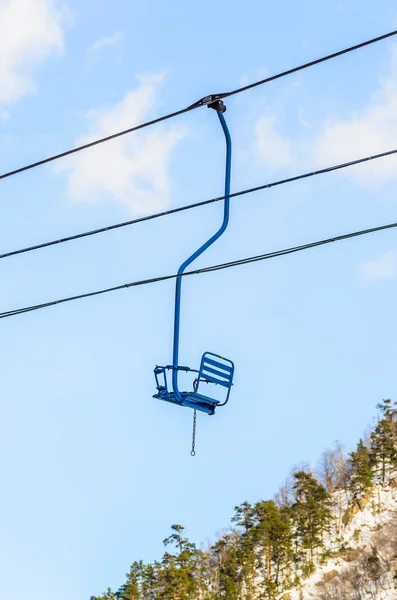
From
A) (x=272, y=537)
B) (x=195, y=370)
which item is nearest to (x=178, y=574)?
(x=272, y=537)

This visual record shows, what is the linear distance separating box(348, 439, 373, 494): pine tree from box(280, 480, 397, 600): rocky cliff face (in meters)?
2.09

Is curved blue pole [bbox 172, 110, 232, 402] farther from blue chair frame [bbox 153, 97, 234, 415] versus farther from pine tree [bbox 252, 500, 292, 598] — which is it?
pine tree [bbox 252, 500, 292, 598]

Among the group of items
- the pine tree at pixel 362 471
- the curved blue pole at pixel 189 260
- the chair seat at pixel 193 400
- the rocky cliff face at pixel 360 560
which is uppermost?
the pine tree at pixel 362 471

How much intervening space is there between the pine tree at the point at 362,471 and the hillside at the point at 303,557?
0.48 ft

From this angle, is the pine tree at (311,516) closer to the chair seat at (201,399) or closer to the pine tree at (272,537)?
the pine tree at (272,537)

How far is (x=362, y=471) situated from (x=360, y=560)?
10.3 m

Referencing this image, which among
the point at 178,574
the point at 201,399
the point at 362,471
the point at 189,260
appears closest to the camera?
the point at 189,260

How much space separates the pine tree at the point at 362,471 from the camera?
85.8 metres

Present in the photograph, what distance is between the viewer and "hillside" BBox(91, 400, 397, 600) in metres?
72.8

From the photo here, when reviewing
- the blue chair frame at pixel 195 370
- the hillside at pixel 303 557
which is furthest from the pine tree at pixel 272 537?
the blue chair frame at pixel 195 370

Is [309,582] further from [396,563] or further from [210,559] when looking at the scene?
[210,559]

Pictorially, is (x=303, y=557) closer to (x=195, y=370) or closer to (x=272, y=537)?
(x=272, y=537)

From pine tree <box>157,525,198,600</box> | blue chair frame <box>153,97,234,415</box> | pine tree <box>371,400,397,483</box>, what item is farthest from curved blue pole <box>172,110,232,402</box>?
pine tree <box>371,400,397,483</box>

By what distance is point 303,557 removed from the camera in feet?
260
